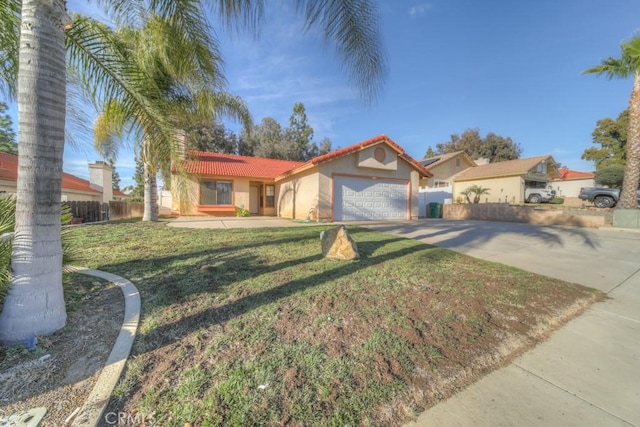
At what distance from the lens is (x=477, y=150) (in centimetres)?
4044

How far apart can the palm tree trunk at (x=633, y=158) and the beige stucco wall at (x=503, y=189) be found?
9.94 meters

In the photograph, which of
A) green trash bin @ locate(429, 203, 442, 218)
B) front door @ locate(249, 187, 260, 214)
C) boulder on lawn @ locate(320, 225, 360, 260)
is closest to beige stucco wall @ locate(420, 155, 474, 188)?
green trash bin @ locate(429, 203, 442, 218)

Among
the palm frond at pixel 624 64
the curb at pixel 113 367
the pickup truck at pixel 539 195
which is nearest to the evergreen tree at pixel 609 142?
the pickup truck at pixel 539 195

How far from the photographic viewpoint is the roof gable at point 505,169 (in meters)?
22.6

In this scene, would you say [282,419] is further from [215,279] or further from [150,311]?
[215,279]

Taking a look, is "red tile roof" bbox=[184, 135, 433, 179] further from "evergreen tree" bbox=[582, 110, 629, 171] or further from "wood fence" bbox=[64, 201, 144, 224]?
"evergreen tree" bbox=[582, 110, 629, 171]

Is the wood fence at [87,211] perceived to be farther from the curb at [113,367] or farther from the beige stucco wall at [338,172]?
the curb at [113,367]

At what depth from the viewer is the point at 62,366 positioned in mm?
2209

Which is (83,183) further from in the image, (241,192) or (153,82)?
(153,82)

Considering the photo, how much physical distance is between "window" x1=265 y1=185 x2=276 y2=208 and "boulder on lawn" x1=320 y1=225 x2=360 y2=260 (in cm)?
1324

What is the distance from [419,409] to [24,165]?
13.4ft

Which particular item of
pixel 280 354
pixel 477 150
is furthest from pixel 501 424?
pixel 477 150

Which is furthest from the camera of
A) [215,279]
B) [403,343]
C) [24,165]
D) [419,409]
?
[215,279]

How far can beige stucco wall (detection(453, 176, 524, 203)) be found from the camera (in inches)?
890
